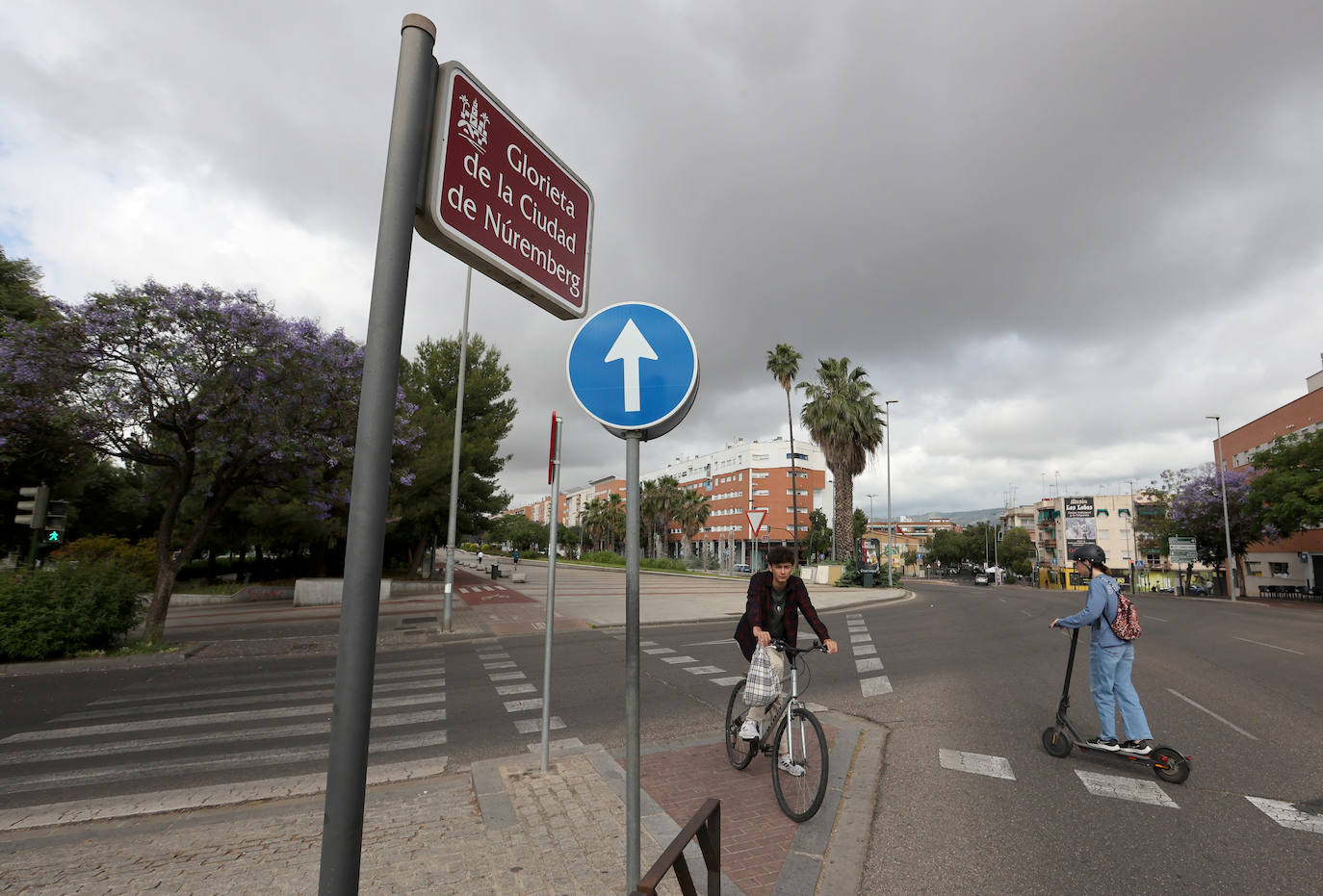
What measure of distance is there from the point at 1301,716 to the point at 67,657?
17.1 m

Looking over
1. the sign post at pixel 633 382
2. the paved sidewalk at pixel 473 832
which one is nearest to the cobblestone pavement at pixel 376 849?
the paved sidewalk at pixel 473 832

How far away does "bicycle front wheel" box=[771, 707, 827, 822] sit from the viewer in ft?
13.1

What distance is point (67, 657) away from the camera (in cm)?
992

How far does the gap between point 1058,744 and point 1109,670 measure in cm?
83

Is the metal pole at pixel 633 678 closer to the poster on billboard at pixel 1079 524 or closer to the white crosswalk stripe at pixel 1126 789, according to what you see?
the white crosswalk stripe at pixel 1126 789

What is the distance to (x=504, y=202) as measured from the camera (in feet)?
5.86

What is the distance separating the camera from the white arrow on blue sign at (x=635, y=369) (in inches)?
85.2

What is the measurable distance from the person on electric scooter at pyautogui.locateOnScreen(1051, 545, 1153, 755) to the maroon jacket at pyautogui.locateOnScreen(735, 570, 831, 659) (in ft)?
7.05

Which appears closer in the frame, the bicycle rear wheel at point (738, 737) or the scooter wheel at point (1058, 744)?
the bicycle rear wheel at point (738, 737)

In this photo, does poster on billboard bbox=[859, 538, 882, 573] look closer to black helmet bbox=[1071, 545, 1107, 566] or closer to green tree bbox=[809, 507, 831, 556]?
black helmet bbox=[1071, 545, 1107, 566]

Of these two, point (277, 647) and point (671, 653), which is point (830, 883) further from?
point (277, 647)

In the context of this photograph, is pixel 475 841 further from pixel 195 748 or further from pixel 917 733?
pixel 917 733

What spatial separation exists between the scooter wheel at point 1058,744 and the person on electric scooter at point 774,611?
2506mm

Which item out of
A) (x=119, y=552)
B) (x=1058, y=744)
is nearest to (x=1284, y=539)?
(x=1058, y=744)
